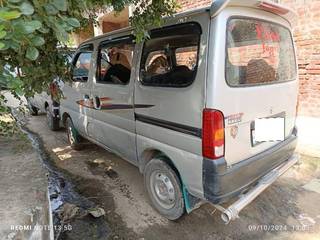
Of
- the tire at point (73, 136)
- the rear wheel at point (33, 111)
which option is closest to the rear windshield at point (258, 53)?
the tire at point (73, 136)

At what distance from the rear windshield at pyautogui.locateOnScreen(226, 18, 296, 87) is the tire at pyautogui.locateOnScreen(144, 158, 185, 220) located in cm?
112

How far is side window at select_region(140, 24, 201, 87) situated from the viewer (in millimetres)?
2584

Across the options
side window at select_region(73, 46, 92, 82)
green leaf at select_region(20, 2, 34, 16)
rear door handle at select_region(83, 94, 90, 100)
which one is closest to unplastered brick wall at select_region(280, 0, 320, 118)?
side window at select_region(73, 46, 92, 82)

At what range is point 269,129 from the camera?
2.83m

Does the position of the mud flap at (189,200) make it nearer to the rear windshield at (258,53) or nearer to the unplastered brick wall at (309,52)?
the rear windshield at (258,53)

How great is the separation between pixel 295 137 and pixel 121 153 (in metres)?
2.12

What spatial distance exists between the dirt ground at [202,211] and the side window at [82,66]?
55.4 inches

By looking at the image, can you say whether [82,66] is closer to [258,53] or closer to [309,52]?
[258,53]

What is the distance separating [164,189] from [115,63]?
5.77 ft

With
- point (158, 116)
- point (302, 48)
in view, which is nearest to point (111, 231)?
point (158, 116)

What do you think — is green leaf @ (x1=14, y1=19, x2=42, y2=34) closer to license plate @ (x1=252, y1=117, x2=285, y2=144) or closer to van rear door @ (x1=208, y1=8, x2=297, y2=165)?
van rear door @ (x1=208, y1=8, x2=297, y2=165)

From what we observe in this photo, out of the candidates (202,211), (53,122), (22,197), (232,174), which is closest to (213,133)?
(232,174)

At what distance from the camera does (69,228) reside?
297 cm

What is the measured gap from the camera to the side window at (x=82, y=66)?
4.37 meters
